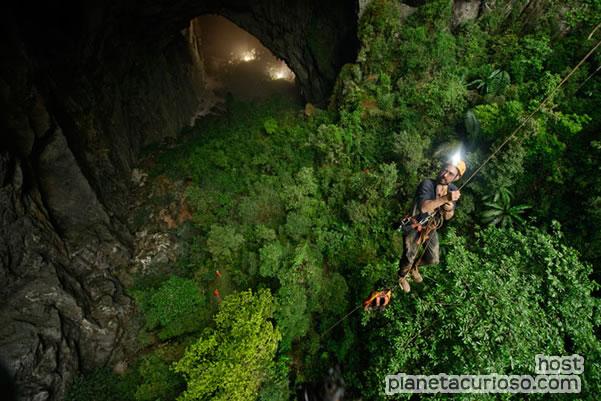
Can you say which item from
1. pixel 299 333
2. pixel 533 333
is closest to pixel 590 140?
pixel 533 333

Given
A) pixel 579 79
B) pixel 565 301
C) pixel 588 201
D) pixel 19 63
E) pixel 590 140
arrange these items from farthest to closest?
pixel 579 79, pixel 590 140, pixel 588 201, pixel 19 63, pixel 565 301

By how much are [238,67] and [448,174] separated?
23.7m

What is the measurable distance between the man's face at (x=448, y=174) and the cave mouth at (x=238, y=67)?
15598 mm

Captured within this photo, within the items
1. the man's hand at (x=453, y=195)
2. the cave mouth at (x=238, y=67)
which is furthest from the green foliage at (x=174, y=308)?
the cave mouth at (x=238, y=67)

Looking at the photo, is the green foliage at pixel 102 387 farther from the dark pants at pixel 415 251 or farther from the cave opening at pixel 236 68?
the cave opening at pixel 236 68

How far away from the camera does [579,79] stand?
9.15m

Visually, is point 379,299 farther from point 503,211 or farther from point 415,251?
point 503,211

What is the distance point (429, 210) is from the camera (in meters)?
4.42

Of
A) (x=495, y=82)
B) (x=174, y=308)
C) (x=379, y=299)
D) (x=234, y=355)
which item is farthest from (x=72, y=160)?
A: (x=495, y=82)

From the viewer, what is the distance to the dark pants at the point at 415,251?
5.01 metres

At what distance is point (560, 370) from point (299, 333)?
5.93 m

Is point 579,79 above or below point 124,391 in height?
above

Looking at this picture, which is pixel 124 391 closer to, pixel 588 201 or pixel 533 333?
pixel 533 333

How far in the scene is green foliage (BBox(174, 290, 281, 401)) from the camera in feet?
21.6
